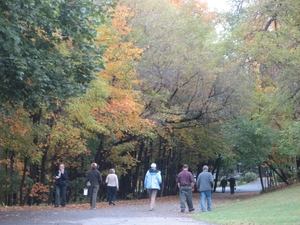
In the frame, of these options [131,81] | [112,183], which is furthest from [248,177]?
[112,183]

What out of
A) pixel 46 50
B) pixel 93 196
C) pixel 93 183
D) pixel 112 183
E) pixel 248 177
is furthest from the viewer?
pixel 248 177

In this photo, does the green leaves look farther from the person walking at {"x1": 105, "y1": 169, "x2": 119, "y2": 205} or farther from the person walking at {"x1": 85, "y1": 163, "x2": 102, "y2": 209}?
the person walking at {"x1": 105, "y1": 169, "x2": 119, "y2": 205}

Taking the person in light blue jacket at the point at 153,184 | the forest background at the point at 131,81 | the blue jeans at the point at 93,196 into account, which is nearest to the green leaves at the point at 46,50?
the forest background at the point at 131,81

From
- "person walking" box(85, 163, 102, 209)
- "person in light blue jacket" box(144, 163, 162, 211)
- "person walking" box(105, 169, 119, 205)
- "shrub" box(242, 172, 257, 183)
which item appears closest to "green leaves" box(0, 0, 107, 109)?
"person walking" box(85, 163, 102, 209)

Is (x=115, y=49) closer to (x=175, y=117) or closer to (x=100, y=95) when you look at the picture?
(x=100, y=95)

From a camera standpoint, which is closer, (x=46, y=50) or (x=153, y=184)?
(x=46, y=50)

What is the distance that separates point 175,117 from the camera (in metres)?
27.2

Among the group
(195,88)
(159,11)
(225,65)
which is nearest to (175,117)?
(195,88)

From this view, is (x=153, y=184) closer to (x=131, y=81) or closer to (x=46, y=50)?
(x=131, y=81)

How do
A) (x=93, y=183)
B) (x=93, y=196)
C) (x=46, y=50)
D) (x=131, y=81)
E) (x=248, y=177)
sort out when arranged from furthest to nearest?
Answer: (x=248, y=177) < (x=131, y=81) < (x=93, y=183) < (x=93, y=196) < (x=46, y=50)

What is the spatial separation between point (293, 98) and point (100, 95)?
28.0 feet

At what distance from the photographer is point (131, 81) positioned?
23.9m

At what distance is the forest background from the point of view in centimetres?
1451

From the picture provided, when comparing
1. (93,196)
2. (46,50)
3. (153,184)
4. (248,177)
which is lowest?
(93,196)
